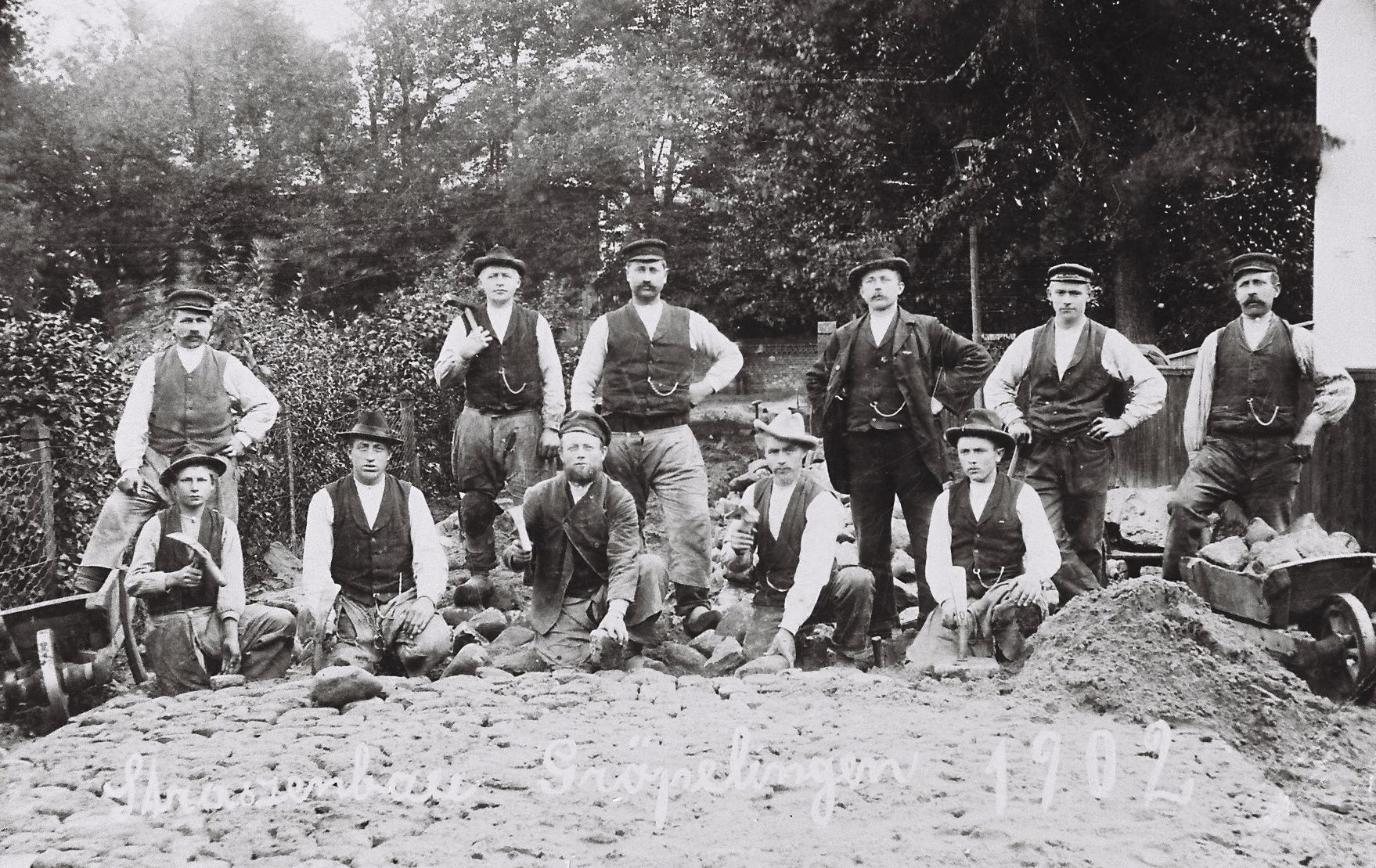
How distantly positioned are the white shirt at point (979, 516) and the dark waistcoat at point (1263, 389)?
4.72ft

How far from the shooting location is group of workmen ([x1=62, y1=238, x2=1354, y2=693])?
5121 mm

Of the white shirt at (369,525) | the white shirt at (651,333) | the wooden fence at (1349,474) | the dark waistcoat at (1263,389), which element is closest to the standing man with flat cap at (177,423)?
the white shirt at (369,525)

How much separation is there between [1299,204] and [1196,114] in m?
2.01

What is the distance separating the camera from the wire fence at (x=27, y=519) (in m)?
5.69

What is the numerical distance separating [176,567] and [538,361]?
8.20ft

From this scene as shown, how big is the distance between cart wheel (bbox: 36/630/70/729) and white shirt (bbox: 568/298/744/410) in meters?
2.77

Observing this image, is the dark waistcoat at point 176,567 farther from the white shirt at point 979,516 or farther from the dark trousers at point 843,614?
the white shirt at point 979,516

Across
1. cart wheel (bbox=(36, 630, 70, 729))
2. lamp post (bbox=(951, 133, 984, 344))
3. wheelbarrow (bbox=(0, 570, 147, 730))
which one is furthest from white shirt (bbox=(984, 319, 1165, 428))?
lamp post (bbox=(951, 133, 984, 344))

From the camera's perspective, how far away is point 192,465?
523cm

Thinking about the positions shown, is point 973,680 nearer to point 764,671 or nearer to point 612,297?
point 764,671

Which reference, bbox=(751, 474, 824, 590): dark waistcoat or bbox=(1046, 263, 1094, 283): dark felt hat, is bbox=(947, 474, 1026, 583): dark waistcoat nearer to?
bbox=(751, 474, 824, 590): dark waistcoat

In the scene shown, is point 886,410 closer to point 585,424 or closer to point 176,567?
point 585,424

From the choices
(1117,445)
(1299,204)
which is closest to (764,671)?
(1117,445)

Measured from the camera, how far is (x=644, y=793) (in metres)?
3.46
